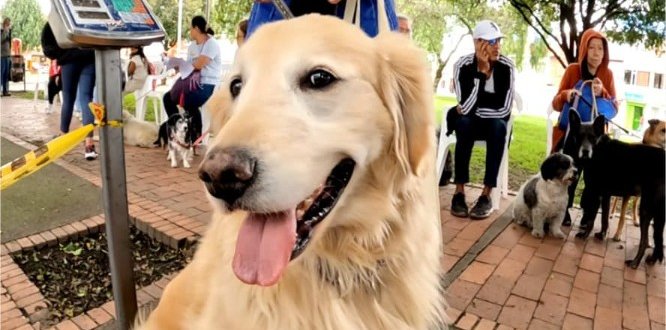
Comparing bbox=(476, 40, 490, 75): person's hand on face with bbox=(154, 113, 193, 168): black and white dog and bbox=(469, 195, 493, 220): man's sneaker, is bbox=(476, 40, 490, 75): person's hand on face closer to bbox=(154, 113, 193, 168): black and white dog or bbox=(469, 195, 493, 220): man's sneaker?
bbox=(469, 195, 493, 220): man's sneaker

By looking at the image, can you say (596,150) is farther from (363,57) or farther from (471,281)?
(363,57)

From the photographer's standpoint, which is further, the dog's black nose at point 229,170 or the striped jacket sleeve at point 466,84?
the striped jacket sleeve at point 466,84

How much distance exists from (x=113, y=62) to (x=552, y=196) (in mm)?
3776

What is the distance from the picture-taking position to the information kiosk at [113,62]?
1.55m

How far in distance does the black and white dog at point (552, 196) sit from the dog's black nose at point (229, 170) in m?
3.68

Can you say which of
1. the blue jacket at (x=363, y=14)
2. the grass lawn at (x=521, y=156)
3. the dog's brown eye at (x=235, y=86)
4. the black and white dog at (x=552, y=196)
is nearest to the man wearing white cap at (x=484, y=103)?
the black and white dog at (x=552, y=196)

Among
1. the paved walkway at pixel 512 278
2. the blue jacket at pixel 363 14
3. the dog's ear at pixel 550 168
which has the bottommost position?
the paved walkway at pixel 512 278

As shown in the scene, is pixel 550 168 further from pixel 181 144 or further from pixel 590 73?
pixel 181 144

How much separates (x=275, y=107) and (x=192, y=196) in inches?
148

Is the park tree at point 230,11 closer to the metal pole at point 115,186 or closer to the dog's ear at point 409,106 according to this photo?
the metal pole at point 115,186

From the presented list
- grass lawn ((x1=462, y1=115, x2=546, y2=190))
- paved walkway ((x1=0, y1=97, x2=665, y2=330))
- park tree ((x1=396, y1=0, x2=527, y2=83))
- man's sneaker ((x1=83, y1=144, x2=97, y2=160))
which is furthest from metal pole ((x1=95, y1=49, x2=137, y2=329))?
park tree ((x1=396, y1=0, x2=527, y2=83))

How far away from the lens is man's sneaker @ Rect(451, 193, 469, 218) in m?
4.71

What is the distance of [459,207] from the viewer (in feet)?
15.7

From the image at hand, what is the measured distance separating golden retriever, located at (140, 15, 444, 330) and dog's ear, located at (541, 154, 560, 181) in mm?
2931
